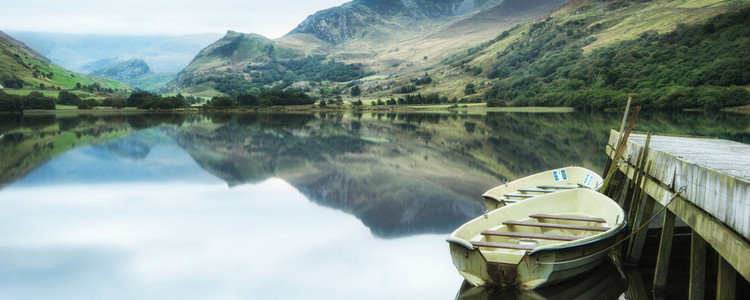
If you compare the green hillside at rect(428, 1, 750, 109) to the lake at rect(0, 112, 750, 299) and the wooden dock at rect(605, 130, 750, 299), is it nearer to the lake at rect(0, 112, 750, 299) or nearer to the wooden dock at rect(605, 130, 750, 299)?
the lake at rect(0, 112, 750, 299)

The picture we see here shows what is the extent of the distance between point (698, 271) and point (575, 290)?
9.04ft

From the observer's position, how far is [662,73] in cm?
12762

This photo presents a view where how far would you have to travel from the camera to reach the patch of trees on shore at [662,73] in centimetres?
10456

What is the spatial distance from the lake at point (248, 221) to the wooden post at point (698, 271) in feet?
7.51

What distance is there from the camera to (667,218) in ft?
40.6

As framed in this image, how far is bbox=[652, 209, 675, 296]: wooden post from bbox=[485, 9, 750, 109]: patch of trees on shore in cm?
10433

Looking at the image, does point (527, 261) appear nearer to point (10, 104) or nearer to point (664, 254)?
point (664, 254)

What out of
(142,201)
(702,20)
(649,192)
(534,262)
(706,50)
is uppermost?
(702,20)

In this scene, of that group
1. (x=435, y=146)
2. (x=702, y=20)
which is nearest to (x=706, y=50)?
(x=702, y=20)

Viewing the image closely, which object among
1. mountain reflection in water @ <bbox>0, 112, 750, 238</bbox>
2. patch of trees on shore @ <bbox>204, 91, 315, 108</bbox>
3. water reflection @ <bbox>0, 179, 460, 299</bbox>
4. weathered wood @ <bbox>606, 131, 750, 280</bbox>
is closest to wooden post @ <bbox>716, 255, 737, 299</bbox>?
weathered wood @ <bbox>606, 131, 750, 280</bbox>

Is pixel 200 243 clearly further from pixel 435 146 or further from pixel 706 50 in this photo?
pixel 706 50

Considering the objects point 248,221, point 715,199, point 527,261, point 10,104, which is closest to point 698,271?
point 715,199

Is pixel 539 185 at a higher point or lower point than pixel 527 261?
higher

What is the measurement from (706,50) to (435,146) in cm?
12253
